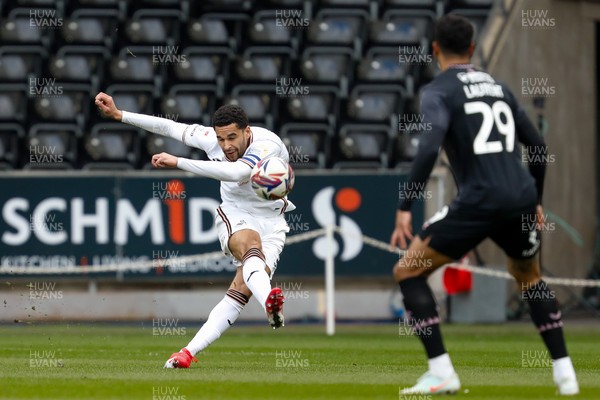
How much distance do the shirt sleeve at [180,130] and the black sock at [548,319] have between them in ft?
12.1

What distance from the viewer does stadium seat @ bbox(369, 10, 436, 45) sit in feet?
71.7

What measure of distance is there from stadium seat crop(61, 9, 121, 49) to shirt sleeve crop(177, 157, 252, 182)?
11.6 meters

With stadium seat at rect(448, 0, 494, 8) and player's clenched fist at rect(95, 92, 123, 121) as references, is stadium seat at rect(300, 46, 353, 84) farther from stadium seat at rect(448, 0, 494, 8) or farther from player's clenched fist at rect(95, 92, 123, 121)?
player's clenched fist at rect(95, 92, 123, 121)

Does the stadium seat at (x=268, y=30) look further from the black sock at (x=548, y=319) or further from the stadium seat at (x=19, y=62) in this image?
the black sock at (x=548, y=319)

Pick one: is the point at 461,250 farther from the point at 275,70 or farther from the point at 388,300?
the point at 275,70

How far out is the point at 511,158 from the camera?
317 inches

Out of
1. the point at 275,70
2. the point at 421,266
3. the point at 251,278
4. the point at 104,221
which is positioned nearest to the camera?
the point at 421,266

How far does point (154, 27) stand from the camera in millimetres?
21516

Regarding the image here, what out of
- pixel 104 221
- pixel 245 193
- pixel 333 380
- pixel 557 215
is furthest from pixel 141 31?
pixel 333 380

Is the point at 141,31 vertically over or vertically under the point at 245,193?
over

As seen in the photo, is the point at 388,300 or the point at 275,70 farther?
the point at 275,70

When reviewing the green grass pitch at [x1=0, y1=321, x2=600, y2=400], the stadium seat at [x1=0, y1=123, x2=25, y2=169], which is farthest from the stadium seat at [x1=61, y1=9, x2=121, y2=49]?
the green grass pitch at [x1=0, y1=321, x2=600, y2=400]

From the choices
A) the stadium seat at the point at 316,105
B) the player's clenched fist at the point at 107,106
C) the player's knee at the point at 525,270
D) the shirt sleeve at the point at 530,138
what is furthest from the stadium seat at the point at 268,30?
the player's knee at the point at 525,270

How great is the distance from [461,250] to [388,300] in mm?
11588
